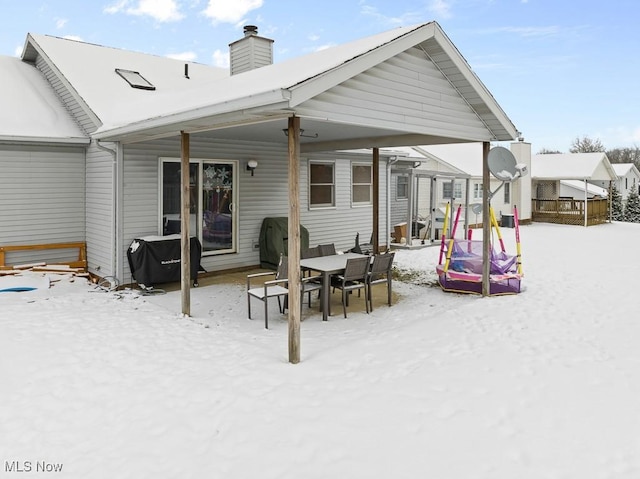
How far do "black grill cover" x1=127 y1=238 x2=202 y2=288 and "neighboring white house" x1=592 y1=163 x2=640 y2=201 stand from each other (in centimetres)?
3890

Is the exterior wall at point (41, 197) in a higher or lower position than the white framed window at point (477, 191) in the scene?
lower

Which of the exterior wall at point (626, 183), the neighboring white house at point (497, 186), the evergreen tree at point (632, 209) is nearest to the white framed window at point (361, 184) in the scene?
the neighboring white house at point (497, 186)

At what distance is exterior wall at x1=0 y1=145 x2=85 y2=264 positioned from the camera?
8961mm

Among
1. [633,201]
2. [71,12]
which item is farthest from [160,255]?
[633,201]

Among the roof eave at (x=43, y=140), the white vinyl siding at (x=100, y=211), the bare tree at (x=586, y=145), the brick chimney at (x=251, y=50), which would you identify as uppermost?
the bare tree at (x=586, y=145)

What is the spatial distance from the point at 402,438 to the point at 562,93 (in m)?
51.1

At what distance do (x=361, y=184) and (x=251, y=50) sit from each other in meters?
4.14

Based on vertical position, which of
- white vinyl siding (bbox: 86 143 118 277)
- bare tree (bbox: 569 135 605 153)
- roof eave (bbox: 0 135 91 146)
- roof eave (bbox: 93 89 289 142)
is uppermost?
bare tree (bbox: 569 135 605 153)

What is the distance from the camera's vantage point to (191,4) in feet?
69.3

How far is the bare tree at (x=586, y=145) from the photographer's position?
5700 centimetres

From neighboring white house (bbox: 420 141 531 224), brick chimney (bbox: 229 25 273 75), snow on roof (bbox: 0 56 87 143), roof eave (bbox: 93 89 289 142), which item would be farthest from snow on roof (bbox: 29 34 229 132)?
neighboring white house (bbox: 420 141 531 224)

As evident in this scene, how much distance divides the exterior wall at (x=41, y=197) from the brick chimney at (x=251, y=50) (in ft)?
13.1

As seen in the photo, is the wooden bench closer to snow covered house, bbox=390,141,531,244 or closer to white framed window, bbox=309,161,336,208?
white framed window, bbox=309,161,336,208

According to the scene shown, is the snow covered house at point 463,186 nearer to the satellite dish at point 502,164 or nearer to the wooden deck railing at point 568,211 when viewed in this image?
the wooden deck railing at point 568,211
